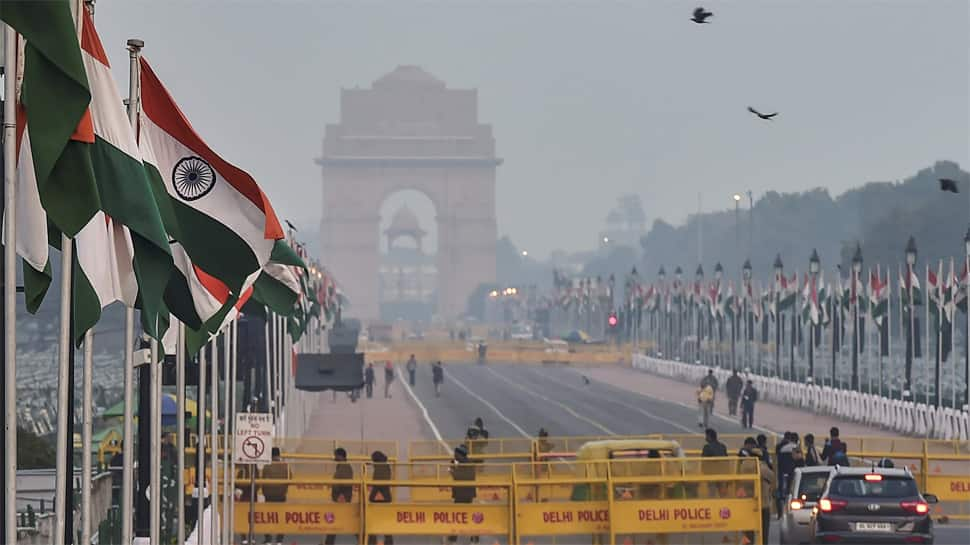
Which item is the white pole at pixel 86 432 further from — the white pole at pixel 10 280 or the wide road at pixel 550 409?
the wide road at pixel 550 409

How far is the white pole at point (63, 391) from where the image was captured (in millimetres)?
11469

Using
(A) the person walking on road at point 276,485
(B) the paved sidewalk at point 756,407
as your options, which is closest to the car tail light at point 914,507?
(A) the person walking on road at point 276,485

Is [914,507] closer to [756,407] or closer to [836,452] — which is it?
[836,452]

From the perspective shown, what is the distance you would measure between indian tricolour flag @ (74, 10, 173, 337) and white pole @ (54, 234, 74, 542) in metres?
0.17

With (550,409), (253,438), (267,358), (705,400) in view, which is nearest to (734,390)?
(705,400)

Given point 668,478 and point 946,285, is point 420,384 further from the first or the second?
point 668,478

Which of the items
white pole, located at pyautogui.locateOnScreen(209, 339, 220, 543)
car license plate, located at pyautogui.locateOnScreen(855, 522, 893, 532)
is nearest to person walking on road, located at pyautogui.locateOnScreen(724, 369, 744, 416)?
car license plate, located at pyautogui.locateOnScreen(855, 522, 893, 532)

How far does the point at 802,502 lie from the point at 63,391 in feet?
→ 51.2

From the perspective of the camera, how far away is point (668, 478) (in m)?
26.6

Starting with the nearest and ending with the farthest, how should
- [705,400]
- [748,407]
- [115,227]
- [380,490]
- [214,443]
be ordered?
1. [115,227]
2. [214,443]
3. [380,490]
4. [705,400]
5. [748,407]

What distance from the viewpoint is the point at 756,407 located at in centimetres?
6481

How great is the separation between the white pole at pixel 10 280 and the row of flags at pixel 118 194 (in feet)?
0.44

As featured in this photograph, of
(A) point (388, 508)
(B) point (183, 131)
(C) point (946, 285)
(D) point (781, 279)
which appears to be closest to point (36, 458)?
(A) point (388, 508)

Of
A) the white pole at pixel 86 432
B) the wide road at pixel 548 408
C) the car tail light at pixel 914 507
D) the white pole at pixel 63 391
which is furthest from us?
the wide road at pixel 548 408
